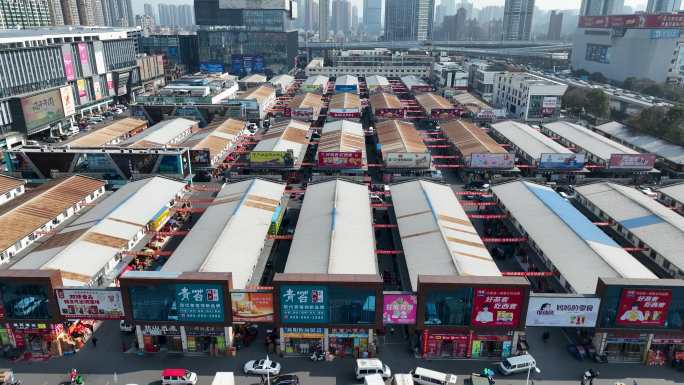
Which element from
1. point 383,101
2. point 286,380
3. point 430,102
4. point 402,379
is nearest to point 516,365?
point 402,379

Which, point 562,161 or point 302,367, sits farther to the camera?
point 562,161

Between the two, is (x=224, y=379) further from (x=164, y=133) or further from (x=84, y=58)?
(x=84, y=58)

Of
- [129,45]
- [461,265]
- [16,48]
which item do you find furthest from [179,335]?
[129,45]

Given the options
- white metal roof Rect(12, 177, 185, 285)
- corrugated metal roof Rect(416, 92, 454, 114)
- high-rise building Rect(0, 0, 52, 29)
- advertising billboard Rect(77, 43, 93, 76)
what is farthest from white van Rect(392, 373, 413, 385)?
high-rise building Rect(0, 0, 52, 29)

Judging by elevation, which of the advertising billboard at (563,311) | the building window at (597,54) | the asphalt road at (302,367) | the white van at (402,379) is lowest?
the asphalt road at (302,367)

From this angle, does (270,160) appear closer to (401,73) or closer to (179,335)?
(179,335)

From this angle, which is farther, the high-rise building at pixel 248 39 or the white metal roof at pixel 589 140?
the high-rise building at pixel 248 39

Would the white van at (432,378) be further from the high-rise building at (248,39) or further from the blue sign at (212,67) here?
the blue sign at (212,67)

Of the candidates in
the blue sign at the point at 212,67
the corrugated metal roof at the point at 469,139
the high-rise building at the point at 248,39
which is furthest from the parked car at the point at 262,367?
the blue sign at the point at 212,67
